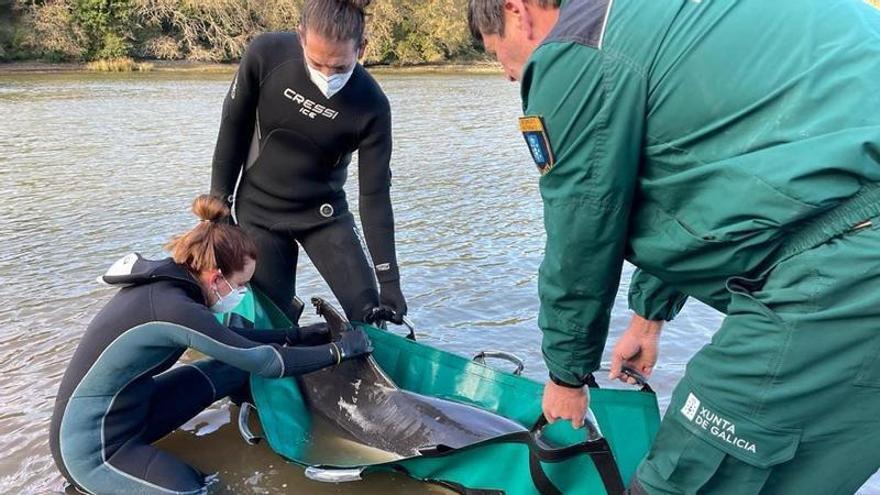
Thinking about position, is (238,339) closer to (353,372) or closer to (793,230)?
(353,372)

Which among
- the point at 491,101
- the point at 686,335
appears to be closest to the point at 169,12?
the point at 491,101

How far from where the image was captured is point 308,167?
12.2 ft

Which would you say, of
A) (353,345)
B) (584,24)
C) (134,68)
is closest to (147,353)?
(353,345)

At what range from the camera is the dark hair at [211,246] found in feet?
9.84

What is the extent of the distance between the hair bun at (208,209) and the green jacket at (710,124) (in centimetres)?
181

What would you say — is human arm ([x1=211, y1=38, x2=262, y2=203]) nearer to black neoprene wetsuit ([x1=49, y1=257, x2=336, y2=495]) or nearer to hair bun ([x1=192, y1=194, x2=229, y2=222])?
hair bun ([x1=192, y1=194, x2=229, y2=222])

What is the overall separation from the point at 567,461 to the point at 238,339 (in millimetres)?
1345

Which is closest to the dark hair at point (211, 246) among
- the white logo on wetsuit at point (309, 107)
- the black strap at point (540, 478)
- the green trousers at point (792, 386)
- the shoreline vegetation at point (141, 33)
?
the white logo on wetsuit at point (309, 107)

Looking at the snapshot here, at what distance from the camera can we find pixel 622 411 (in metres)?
2.57

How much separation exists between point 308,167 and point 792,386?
8.75 feet

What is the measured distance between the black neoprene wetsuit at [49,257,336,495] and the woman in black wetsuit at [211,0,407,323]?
701mm

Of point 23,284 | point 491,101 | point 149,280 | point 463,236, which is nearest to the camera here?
point 149,280

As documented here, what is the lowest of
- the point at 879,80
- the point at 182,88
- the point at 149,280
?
the point at 182,88

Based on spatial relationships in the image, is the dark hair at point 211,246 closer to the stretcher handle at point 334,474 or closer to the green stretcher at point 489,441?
→ the green stretcher at point 489,441
